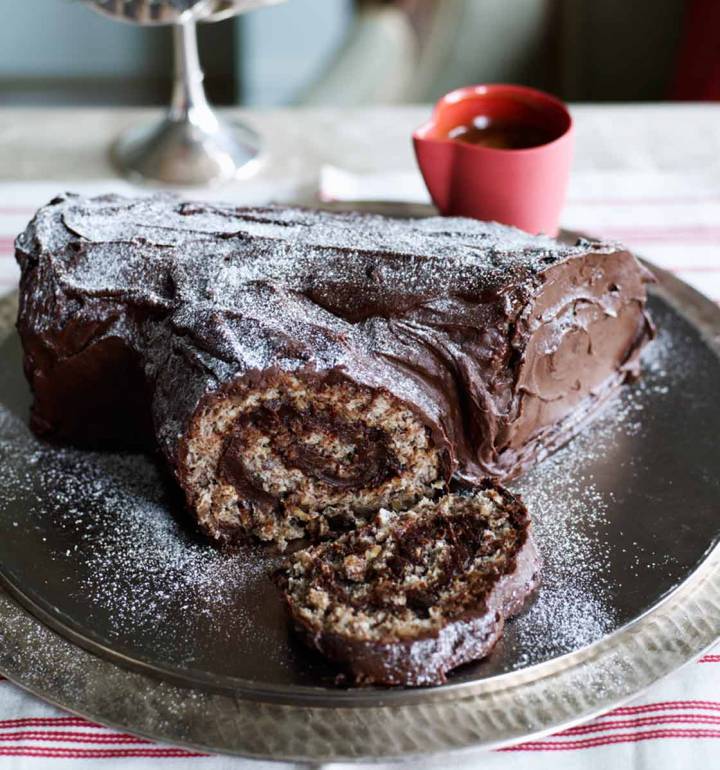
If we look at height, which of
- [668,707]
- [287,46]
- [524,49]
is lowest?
[287,46]

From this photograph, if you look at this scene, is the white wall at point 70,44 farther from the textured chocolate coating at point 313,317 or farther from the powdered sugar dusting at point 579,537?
the powdered sugar dusting at point 579,537

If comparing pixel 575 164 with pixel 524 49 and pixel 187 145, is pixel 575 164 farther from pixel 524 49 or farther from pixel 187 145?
pixel 524 49

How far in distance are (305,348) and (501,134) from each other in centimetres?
127

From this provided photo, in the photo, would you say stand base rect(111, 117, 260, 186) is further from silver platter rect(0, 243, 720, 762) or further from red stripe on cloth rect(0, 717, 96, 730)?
red stripe on cloth rect(0, 717, 96, 730)

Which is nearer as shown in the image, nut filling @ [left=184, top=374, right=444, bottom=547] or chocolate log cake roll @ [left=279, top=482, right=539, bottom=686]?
chocolate log cake roll @ [left=279, top=482, right=539, bottom=686]

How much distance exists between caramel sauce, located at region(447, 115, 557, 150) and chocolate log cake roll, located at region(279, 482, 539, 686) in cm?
124

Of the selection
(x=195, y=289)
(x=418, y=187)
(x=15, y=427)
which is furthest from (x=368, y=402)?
(x=418, y=187)

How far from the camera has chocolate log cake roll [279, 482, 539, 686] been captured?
1.87 metres

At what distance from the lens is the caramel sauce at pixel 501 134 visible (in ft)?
9.98

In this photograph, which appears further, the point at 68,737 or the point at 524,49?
the point at 524,49

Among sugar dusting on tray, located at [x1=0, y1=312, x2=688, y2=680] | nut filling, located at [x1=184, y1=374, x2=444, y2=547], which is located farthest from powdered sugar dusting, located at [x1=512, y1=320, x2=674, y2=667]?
nut filling, located at [x1=184, y1=374, x2=444, y2=547]

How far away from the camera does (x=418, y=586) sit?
1971mm

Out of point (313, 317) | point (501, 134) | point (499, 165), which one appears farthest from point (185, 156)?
point (313, 317)

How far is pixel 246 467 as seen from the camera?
7.23 ft
